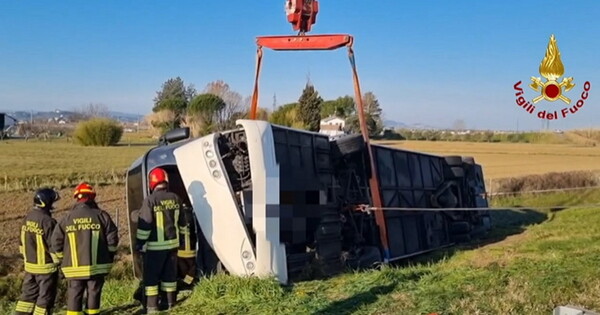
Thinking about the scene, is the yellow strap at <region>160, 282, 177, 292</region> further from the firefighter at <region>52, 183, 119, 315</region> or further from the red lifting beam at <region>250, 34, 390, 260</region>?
the red lifting beam at <region>250, 34, 390, 260</region>

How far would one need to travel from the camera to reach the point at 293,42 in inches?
317

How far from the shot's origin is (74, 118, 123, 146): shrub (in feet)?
158

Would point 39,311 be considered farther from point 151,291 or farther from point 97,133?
point 97,133

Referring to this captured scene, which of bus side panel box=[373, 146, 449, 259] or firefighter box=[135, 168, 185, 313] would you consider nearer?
firefighter box=[135, 168, 185, 313]

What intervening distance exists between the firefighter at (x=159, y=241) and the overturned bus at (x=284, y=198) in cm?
50

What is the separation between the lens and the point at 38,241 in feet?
20.4

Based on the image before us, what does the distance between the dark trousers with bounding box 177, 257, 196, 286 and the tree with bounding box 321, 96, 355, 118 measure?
3977 cm

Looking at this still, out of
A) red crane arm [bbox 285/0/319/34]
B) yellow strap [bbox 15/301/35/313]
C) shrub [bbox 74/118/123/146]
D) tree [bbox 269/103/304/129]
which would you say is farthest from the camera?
shrub [bbox 74/118/123/146]

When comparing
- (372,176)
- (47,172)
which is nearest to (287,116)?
(47,172)

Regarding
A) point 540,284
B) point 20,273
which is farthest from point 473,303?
point 20,273

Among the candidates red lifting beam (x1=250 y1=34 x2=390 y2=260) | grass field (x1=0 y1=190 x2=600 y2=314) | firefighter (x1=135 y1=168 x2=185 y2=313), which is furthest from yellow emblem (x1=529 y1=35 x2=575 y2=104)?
firefighter (x1=135 y1=168 x2=185 y2=313)

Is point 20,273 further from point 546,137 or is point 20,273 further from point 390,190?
point 546,137

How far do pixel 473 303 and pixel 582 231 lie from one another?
686cm

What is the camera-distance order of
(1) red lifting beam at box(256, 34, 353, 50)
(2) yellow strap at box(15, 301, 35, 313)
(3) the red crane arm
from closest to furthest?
(2) yellow strap at box(15, 301, 35, 313) < (3) the red crane arm < (1) red lifting beam at box(256, 34, 353, 50)
